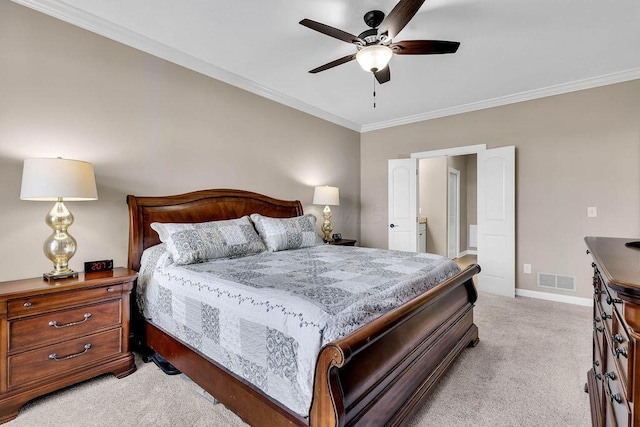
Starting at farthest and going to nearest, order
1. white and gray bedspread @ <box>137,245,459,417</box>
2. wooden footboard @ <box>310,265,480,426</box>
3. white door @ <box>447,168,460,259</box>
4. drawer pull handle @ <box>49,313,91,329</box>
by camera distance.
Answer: white door @ <box>447,168,460,259</box> → drawer pull handle @ <box>49,313,91,329</box> → white and gray bedspread @ <box>137,245,459,417</box> → wooden footboard @ <box>310,265,480,426</box>

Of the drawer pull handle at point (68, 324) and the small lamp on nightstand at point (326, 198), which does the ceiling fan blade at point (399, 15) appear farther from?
the drawer pull handle at point (68, 324)

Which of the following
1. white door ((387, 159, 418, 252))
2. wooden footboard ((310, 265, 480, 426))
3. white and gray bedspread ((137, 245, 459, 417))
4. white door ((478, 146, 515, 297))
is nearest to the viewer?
wooden footboard ((310, 265, 480, 426))

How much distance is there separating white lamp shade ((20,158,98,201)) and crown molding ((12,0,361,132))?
122 cm

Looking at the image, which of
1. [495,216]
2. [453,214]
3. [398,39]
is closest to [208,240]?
[398,39]

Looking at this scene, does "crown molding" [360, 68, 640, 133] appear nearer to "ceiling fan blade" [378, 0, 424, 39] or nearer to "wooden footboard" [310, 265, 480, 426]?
"ceiling fan blade" [378, 0, 424, 39]

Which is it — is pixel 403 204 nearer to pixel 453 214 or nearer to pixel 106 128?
pixel 453 214

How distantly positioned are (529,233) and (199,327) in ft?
13.6

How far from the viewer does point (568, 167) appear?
378 centimetres

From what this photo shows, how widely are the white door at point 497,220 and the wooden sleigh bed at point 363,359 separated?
6.28 feet

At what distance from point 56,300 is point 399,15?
2.77 m

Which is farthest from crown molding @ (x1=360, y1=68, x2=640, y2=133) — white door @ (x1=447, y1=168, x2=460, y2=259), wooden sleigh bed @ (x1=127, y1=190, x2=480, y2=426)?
wooden sleigh bed @ (x1=127, y1=190, x2=480, y2=426)

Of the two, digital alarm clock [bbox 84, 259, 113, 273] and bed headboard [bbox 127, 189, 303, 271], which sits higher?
bed headboard [bbox 127, 189, 303, 271]

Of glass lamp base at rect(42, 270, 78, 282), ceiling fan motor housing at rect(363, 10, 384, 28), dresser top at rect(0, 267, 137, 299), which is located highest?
ceiling fan motor housing at rect(363, 10, 384, 28)

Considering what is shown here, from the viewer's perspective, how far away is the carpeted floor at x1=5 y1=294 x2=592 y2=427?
171 cm
